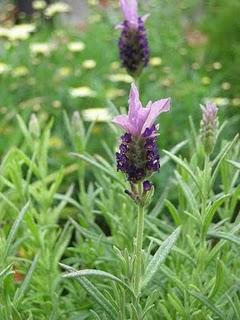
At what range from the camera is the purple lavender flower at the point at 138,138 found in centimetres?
106

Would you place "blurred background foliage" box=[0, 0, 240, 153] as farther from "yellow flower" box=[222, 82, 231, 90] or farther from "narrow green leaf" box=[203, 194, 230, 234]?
"narrow green leaf" box=[203, 194, 230, 234]

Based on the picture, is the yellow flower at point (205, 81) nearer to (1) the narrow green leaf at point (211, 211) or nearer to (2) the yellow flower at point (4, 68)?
(2) the yellow flower at point (4, 68)

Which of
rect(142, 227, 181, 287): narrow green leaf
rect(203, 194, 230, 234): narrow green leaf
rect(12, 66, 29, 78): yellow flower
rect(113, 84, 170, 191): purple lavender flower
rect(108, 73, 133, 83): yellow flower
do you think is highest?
rect(113, 84, 170, 191): purple lavender flower

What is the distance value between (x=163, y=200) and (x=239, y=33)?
190 centimetres

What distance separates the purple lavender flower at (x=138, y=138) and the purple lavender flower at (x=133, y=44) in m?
0.66

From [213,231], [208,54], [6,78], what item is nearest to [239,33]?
[208,54]

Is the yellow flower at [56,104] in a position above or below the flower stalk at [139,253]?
below

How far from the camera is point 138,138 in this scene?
108cm

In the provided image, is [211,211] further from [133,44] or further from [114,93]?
[114,93]

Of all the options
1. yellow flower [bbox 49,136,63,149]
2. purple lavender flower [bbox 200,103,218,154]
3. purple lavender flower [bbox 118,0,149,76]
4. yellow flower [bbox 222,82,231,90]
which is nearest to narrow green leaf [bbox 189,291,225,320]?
purple lavender flower [bbox 200,103,218,154]

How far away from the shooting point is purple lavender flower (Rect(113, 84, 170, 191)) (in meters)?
1.06

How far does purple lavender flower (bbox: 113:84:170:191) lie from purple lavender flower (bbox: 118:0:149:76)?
25.8 inches

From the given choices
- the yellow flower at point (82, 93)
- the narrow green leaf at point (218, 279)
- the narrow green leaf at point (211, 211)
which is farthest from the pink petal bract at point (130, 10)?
the yellow flower at point (82, 93)

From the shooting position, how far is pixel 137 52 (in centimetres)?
175
